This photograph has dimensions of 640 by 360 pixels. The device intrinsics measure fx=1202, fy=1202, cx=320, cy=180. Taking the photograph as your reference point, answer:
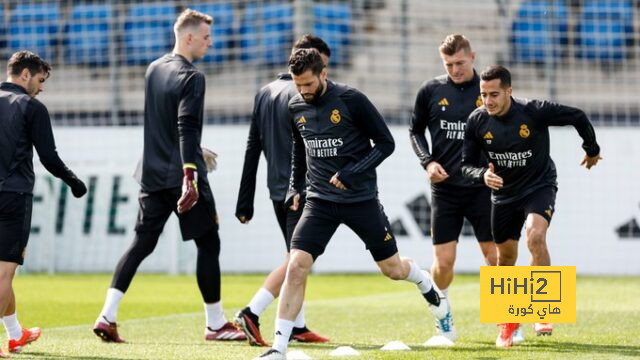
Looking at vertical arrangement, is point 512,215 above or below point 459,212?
above

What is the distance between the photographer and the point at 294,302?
689cm

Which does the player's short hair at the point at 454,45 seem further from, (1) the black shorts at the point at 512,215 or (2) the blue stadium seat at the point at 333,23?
(2) the blue stadium seat at the point at 333,23

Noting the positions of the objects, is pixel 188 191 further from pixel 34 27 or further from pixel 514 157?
pixel 34 27

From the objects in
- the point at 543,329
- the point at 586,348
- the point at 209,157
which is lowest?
the point at 543,329

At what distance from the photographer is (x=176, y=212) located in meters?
8.66

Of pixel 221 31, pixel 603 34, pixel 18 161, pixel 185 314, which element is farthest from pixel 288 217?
pixel 221 31

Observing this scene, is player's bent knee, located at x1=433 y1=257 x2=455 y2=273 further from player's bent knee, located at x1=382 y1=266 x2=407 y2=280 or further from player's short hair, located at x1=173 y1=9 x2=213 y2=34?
player's short hair, located at x1=173 y1=9 x2=213 y2=34

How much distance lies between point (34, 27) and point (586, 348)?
13.4 meters

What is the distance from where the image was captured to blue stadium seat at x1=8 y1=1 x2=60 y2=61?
18.9 meters

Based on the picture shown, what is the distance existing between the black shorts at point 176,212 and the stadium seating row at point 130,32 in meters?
9.10

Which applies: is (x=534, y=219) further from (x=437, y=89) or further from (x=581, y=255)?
(x=581, y=255)

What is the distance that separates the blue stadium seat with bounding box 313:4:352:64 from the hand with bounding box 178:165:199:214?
8.83m

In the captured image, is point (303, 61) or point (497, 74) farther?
point (497, 74)

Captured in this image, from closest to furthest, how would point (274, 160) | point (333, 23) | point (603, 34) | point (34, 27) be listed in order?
point (274, 160), point (333, 23), point (603, 34), point (34, 27)
